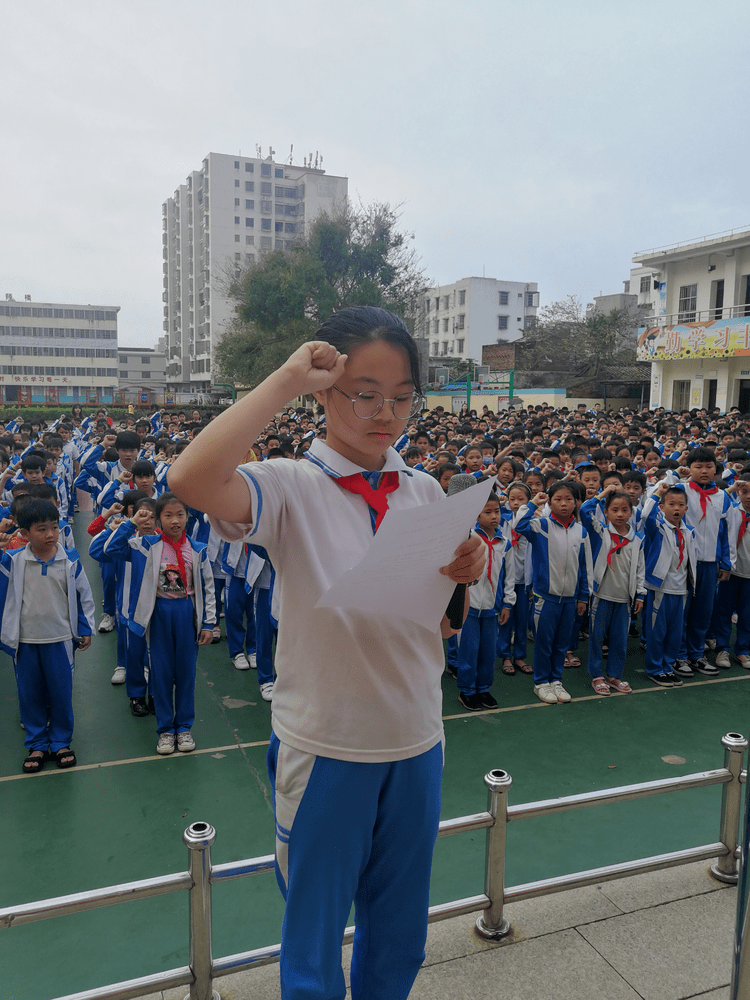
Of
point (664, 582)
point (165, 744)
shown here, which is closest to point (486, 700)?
point (664, 582)

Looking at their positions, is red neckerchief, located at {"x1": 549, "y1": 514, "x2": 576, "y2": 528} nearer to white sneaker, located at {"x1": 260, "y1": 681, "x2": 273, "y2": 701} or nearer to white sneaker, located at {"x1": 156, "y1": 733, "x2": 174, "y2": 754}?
white sneaker, located at {"x1": 260, "y1": 681, "x2": 273, "y2": 701}

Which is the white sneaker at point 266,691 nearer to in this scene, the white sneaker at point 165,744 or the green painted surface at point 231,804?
the green painted surface at point 231,804

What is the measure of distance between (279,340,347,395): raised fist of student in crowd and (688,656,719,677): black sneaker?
503 centimetres

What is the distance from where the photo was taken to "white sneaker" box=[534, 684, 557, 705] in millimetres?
4816

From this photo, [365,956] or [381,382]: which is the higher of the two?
[381,382]

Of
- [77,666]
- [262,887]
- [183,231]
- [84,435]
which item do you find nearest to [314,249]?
[84,435]

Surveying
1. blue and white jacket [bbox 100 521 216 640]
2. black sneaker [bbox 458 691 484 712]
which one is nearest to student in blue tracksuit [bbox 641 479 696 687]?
black sneaker [bbox 458 691 484 712]

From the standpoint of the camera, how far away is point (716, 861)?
277 cm

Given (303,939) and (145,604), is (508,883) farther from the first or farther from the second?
(145,604)

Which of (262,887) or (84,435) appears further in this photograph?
(84,435)

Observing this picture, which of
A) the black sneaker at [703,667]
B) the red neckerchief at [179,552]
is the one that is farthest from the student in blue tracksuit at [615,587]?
the red neckerchief at [179,552]

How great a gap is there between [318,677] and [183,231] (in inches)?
2686

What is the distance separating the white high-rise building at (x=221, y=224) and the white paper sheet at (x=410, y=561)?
55.6 m

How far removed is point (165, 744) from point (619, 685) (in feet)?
9.84
